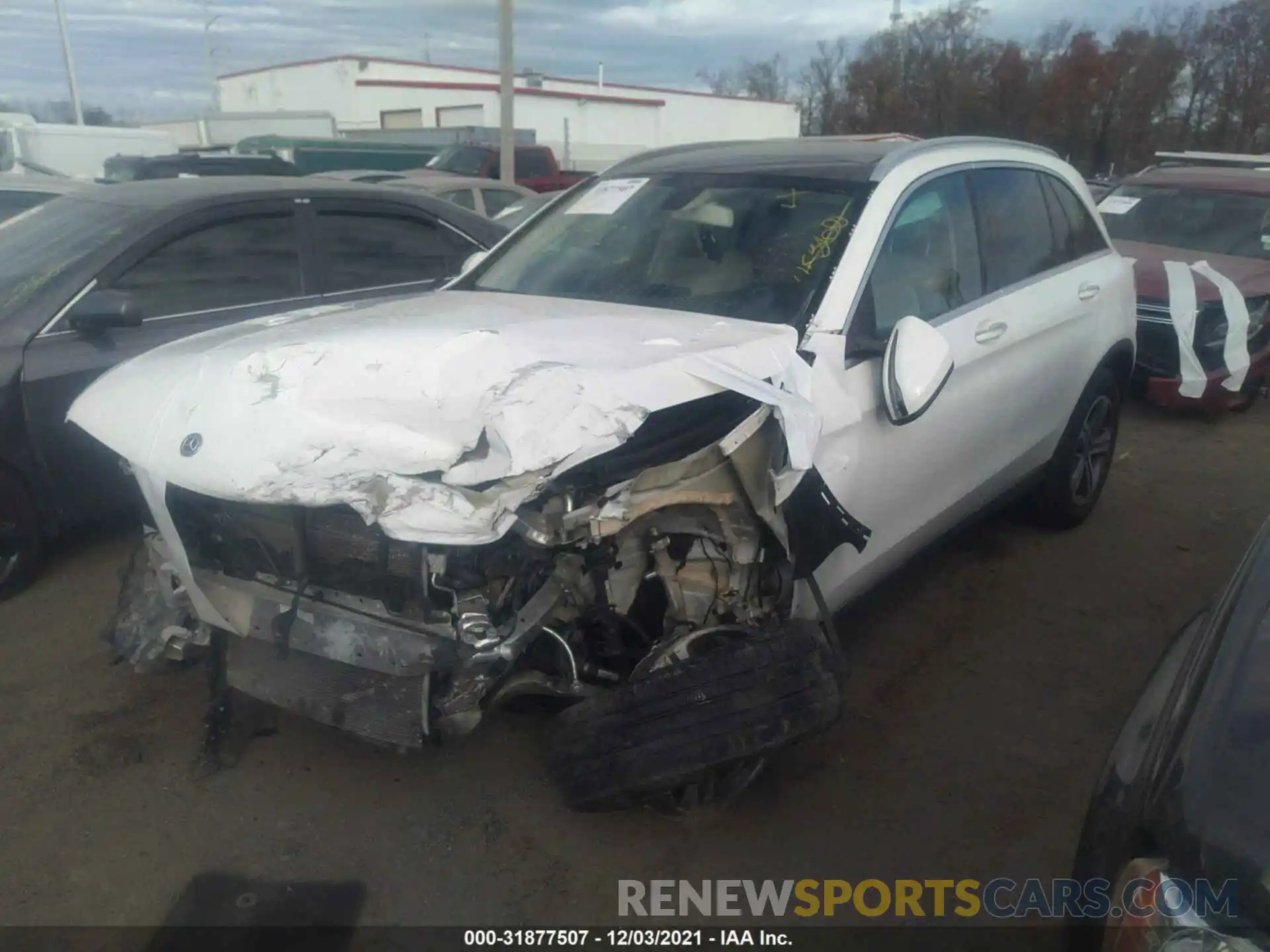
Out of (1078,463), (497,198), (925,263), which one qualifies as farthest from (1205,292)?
(497,198)

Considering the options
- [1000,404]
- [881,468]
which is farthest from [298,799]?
[1000,404]

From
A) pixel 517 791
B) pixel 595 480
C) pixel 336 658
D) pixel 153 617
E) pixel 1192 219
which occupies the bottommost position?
pixel 517 791

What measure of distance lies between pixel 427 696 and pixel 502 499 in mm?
661

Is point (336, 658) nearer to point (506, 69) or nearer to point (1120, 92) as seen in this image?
point (506, 69)

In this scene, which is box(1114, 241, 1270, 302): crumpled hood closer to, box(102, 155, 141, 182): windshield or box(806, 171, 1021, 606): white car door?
box(806, 171, 1021, 606): white car door

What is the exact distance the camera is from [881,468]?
10.6 ft

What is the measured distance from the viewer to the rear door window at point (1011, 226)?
13.1ft

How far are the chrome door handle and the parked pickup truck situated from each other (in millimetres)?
15067

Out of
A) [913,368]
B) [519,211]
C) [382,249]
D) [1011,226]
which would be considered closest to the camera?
[913,368]

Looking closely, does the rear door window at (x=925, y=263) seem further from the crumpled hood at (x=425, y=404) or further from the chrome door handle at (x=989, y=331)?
the crumpled hood at (x=425, y=404)

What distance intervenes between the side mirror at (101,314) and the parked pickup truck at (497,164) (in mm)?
14223

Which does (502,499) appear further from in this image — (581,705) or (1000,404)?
(1000,404)

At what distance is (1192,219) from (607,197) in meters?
5.92

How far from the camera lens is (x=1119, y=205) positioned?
27.2 ft
